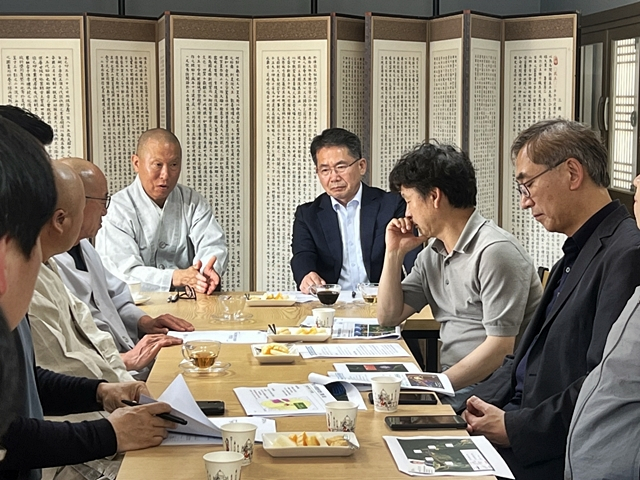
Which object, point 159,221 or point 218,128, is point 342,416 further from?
point 218,128

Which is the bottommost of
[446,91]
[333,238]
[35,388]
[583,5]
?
[35,388]

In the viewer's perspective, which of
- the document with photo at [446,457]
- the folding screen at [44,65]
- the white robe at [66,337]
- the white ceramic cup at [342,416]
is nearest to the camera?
the document with photo at [446,457]

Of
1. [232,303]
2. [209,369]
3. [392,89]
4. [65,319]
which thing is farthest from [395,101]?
[65,319]

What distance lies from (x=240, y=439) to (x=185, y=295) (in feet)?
6.84

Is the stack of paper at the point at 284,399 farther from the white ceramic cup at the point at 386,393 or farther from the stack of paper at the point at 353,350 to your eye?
the stack of paper at the point at 353,350

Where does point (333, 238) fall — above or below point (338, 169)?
below

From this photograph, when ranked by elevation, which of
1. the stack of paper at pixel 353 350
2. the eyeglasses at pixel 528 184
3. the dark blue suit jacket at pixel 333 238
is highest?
the eyeglasses at pixel 528 184

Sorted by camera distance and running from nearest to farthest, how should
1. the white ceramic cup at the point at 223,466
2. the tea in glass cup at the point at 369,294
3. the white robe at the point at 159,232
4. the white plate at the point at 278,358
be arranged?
the white ceramic cup at the point at 223,466
the white plate at the point at 278,358
the tea in glass cup at the point at 369,294
the white robe at the point at 159,232

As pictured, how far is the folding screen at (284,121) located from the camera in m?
5.03

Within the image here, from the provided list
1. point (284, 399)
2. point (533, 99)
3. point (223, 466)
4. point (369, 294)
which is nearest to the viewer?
point (223, 466)

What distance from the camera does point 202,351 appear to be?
8.11 ft

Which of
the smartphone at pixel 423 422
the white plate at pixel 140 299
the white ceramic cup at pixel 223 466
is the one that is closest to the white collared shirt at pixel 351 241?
the white plate at pixel 140 299

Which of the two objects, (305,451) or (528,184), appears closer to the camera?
(305,451)

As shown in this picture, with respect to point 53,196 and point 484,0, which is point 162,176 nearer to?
point 484,0
